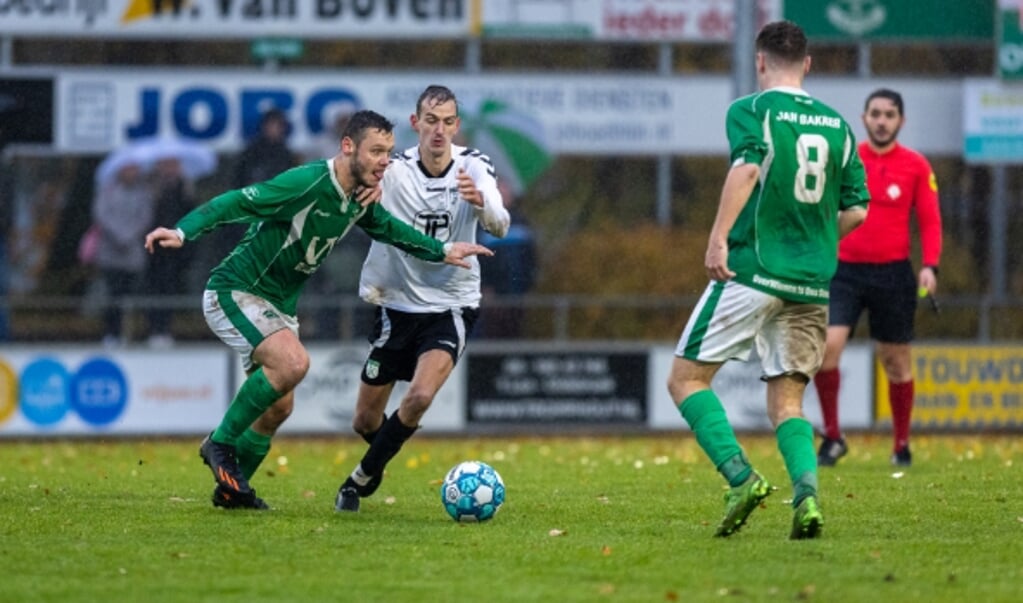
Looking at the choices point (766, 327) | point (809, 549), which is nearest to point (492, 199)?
point (766, 327)

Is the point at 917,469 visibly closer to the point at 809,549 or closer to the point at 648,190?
the point at 809,549

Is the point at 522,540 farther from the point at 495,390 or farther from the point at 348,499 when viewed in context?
the point at 495,390

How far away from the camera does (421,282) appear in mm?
10367

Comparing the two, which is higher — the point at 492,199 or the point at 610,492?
the point at 492,199

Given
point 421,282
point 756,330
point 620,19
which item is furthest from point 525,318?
point 756,330

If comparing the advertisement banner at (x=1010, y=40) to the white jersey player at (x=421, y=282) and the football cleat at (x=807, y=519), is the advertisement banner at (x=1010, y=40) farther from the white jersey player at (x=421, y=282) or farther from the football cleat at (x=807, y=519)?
the football cleat at (x=807, y=519)

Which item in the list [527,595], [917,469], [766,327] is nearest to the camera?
[527,595]

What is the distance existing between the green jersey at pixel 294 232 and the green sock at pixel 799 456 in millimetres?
2151

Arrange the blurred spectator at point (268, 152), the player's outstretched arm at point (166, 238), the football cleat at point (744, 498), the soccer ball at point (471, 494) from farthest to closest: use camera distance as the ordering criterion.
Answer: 1. the blurred spectator at point (268, 152)
2. the soccer ball at point (471, 494)
3. the player's outstretched arm at point (166, 238)
4. the football cleat at point (744, 498)

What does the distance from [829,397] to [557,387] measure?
5694mm

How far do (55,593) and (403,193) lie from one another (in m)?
3.74

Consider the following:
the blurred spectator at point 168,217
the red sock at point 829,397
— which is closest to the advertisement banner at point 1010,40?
the blurred spectator at point 168,217

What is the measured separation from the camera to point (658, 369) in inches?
736

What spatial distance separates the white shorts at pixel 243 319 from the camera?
9.84 meters
